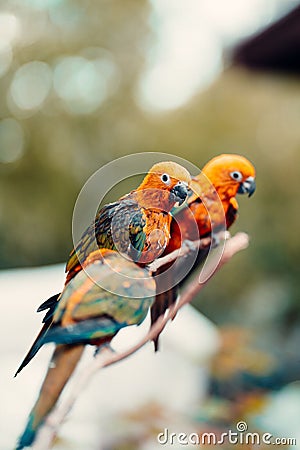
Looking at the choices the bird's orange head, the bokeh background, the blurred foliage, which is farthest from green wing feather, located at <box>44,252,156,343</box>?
the blurred foliage

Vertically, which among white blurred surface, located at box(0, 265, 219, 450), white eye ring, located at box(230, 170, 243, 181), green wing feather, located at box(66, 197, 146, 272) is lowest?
white blurred surface, located at box(0, 265, 219, 450)

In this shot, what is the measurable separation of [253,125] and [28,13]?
506 mm

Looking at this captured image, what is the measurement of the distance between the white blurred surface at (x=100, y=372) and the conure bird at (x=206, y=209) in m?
0.04

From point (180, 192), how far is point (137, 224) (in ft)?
0.18

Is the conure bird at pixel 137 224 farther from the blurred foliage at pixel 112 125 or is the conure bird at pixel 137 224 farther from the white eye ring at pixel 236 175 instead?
the blurred foliage at pixel 112 125

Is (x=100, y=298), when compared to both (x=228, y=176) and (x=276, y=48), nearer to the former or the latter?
(x=228, y=176)

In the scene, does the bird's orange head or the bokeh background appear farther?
the bokeh background

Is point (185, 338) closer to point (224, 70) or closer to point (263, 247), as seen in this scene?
point (263, 247)

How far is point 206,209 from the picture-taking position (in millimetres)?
537

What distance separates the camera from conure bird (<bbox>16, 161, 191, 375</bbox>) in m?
0.49

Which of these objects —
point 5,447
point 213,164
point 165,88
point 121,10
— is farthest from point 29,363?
point 121,10

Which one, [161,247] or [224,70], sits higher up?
[224,70]

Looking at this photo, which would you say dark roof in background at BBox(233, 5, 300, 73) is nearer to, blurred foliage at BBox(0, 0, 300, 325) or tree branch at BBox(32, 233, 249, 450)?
blurred foliage at BBox(0, 0, 300, 325)

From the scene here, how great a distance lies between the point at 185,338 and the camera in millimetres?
790
